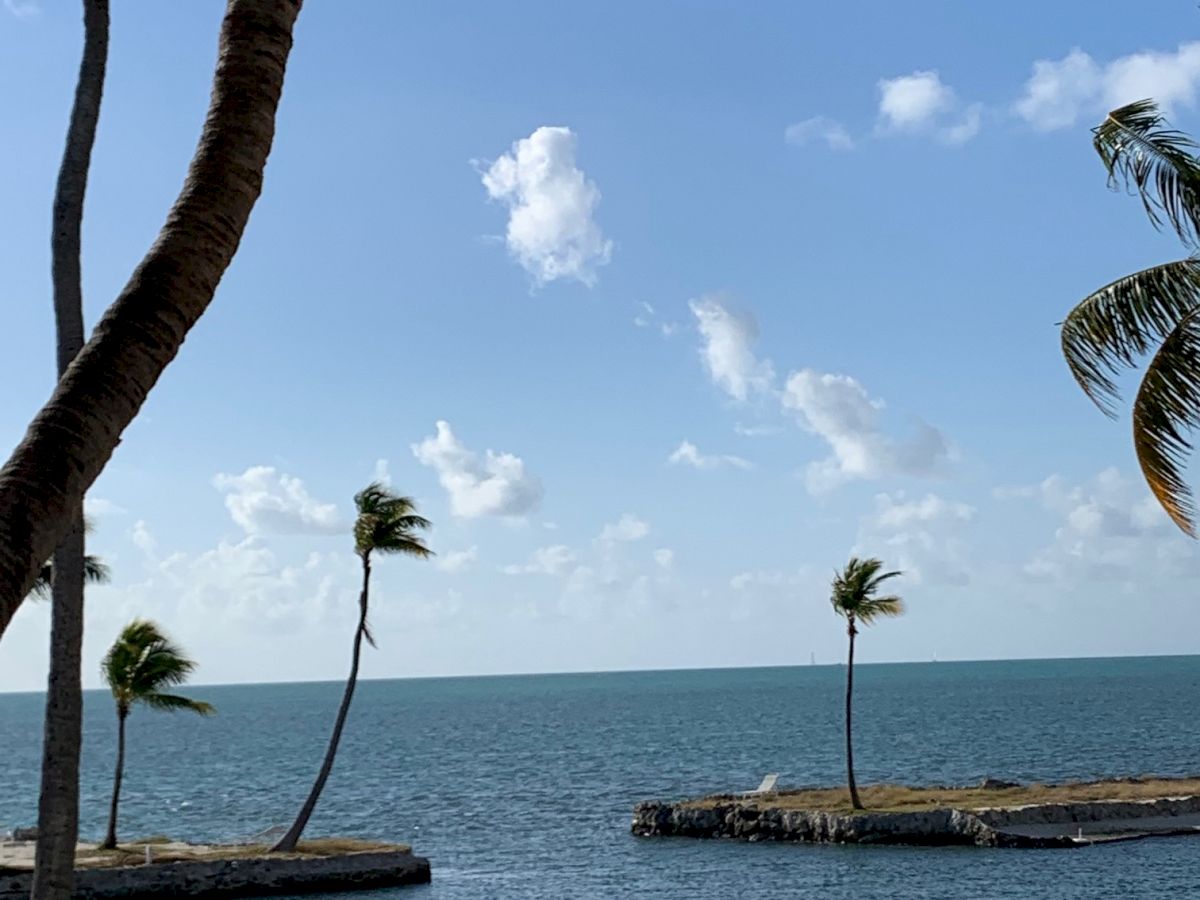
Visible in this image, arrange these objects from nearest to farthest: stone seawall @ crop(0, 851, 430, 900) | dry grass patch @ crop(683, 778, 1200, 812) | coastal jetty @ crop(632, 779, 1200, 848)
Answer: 1. stone seawall @ crop(0, 851, 430, 900)
2. coastal jetty @ crop(632, 779, 1200, 848)
3. dry grass patch @ crop(683, 778, 1200, 812)

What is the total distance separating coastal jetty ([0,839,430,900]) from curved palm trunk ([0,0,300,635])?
113ft

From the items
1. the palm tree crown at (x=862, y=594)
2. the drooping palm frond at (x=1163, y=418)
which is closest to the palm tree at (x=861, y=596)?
the palm tree crown at (x=862, y=594)

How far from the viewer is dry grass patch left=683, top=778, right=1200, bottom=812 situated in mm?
53000

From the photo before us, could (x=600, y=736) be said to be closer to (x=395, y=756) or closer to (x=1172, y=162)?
(x=395, y=756)

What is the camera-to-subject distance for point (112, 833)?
144 ft

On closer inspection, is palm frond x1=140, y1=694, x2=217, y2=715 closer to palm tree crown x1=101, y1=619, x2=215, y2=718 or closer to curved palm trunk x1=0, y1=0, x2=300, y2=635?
palm tree crown x1=101, y1=619, x2=215, y2=718

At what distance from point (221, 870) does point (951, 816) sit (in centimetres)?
2353

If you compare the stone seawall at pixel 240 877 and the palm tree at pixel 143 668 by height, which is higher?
the palm tree at pixel 143 668

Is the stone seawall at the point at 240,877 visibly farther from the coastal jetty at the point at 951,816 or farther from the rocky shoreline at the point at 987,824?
the rocky shoreline at the point at 987,824

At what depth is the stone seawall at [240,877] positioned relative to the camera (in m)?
38.3

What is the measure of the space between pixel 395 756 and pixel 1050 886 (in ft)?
298

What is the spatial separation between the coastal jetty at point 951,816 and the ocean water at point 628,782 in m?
1.03

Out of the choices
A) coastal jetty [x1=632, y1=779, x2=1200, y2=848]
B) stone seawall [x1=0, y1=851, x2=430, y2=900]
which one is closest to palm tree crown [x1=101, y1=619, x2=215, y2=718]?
stone seawall [x1=0, y1=851, x2=430, y2=900]

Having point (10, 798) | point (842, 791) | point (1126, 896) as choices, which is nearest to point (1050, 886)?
point (1126, 896)
